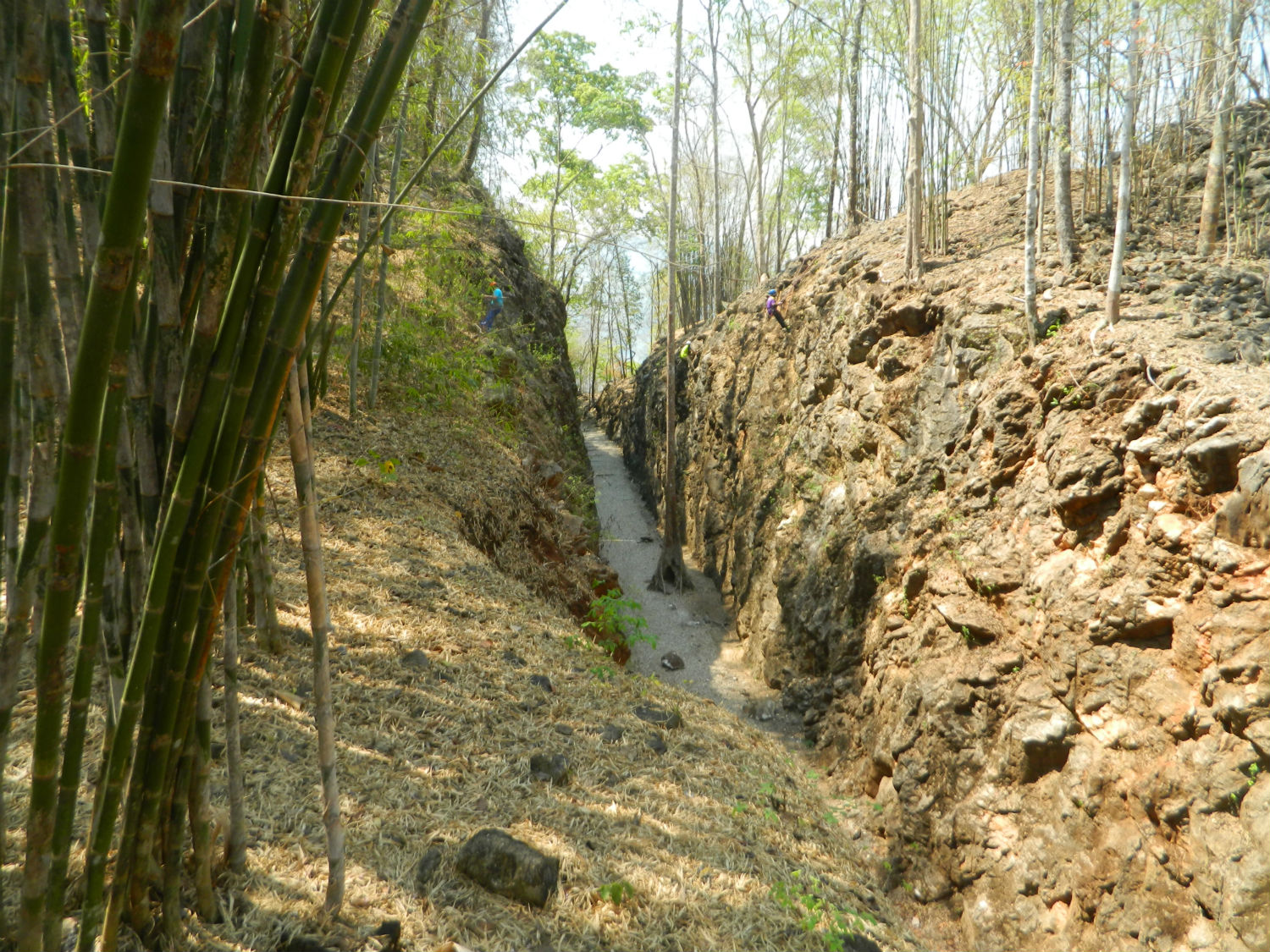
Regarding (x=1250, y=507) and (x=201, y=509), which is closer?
(x=201, y=509)

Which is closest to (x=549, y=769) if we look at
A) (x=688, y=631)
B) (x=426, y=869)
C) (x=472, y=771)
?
(x=472, y=771)

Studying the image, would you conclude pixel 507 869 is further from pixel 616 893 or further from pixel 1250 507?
pixel 1250 507

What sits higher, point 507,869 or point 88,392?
point 88,392

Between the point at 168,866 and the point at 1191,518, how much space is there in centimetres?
422

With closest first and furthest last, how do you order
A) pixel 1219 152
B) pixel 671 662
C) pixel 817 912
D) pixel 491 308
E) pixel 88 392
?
pixel 88 392 < pixel 817 912 < pixel 1219 152 < pixel 671 662 < pixel 491 308

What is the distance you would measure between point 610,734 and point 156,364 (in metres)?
2.79

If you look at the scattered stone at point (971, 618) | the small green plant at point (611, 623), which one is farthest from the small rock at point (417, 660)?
the scattered stone at point (971, 618)

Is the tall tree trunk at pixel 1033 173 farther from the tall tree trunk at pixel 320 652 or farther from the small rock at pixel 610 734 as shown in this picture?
the tall tree trunk at pixel 320 652

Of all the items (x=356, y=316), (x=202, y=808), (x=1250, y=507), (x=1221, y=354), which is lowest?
(x=202, y=808)

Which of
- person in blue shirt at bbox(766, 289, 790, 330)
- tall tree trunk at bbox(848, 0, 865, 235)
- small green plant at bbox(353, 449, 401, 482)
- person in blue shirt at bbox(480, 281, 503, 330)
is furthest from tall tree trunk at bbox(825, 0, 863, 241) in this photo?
small green plant at bbox(353, 449, 401, 482)

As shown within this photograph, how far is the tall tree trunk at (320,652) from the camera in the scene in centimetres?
144

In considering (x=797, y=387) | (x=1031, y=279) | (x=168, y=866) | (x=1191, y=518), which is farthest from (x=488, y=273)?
(x=168, y=866)

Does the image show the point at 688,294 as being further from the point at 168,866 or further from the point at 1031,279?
the point at 168,866

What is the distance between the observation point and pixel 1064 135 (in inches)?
198
